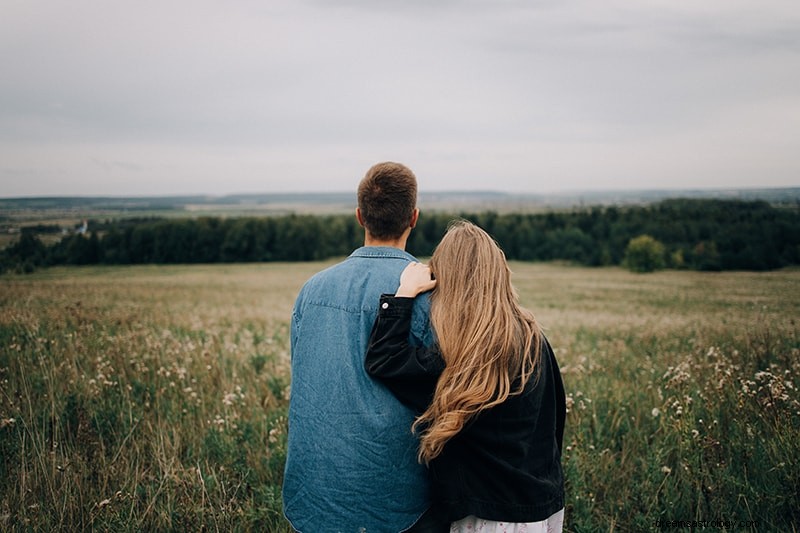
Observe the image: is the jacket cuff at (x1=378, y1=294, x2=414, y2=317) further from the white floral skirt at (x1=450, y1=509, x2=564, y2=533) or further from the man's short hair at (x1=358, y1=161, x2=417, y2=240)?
the white floral skirt at (x1=450, y1=509, x2=564, y2=533)

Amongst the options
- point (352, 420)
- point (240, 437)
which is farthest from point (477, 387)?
point (240, 437)

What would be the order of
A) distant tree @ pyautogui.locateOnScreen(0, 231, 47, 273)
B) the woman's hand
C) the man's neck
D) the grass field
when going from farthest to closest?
distant tree @ pyautogui.locateOnScreen(0, 231, 47, 273), the grass field, the man's neck, the woman's hand

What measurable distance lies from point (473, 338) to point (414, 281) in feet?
1.25

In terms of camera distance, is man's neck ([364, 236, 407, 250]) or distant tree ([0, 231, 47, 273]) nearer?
man's neck ([364, 236, 407, 250])

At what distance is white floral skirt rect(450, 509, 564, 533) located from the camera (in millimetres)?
2234

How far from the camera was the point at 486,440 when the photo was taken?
87.0 inches

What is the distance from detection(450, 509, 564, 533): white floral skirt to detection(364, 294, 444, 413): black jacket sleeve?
67 cm

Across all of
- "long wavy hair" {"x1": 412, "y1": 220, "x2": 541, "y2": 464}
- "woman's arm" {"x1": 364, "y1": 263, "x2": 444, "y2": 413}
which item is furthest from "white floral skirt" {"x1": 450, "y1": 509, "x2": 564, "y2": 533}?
"woman's arm" {"x1": 364, "y1": 263, "x2": 444, "y2": 413}

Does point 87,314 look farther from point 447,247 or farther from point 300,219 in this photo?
point 300,219

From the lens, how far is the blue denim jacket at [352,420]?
2.28 meters

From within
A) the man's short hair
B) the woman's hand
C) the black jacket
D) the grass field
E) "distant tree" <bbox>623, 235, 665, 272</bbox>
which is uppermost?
the man's short hair

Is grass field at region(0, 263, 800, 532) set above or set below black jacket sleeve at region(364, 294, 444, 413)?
below

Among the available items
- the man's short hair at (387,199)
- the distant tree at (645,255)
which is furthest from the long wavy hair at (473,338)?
the distant tree at (645,255)

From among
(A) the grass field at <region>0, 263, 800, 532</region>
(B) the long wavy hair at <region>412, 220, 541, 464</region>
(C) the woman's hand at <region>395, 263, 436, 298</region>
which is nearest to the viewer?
(B) the long wavy hair at <region>412, 220, 541, 464</region>
